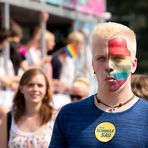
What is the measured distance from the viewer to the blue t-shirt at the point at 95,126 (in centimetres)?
294

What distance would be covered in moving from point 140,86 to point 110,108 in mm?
1545

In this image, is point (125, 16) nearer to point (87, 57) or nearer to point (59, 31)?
point (59, 31)

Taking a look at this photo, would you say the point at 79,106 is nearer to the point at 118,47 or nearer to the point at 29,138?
the point at 118,47

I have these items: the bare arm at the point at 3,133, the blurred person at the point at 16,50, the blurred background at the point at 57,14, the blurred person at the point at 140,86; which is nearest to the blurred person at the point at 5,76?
the blurred person at the point at 16,50

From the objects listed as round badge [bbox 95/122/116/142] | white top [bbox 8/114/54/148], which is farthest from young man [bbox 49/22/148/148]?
white top [bbox 8/114/54/148]

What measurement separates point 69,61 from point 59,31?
3.51 meters

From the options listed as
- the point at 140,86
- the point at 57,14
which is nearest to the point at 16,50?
the point at 57,14

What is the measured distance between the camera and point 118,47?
3004mm

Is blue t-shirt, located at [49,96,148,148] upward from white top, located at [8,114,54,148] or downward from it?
upward

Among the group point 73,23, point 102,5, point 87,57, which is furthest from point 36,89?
point 102,5

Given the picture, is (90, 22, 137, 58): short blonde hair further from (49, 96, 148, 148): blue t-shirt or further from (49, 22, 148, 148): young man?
(49, 96, 148, 148): blue t-shirt

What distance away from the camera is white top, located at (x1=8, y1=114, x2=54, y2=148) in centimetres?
509

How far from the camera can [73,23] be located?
12.5 m

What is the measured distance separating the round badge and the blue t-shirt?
13mm
